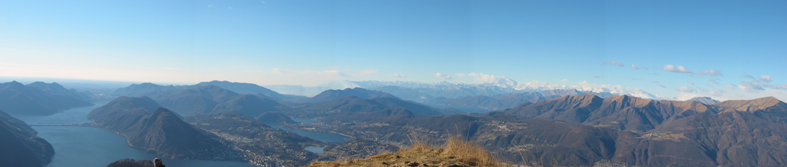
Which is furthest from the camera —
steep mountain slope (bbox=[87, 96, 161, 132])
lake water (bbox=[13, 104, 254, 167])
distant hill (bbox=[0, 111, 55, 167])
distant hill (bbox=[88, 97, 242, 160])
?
steep mountain slope (bbox=[87, 96, 161, 132])

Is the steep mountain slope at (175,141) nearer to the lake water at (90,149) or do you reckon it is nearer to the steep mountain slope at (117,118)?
the lake water at (90,149)

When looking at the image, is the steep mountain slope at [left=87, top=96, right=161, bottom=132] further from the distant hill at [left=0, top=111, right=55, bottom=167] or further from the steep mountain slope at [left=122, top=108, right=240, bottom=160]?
the distant hill at [left=0, top=111, right=55, bottom=167]

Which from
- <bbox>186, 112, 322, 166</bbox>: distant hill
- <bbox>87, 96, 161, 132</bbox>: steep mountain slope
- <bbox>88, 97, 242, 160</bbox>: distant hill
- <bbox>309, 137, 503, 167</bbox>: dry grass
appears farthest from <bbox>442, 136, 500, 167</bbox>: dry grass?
<bbox>87, 96, 161, 132</bbox>: steep mountain slope

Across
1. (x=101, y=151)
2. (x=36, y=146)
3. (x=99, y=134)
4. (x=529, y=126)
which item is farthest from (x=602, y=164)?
(x=99, y=134)

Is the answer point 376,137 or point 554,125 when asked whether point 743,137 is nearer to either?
point 554,125

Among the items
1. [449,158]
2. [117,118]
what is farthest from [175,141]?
[449,158]

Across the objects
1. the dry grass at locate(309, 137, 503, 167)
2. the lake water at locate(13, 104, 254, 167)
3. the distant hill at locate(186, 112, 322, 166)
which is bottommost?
the lake water at locate(13, 104, 254, 167)

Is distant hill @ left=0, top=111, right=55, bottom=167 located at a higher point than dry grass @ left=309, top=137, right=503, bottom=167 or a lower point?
lower

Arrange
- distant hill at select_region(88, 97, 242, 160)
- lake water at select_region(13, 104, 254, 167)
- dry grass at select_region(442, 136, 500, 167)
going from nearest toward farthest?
dry grass at select_region(442, 136, 500, 167)
lake water at select_region(13, 104, 254, 167)
distant hill at select_region(88, 97, 242, 160)
